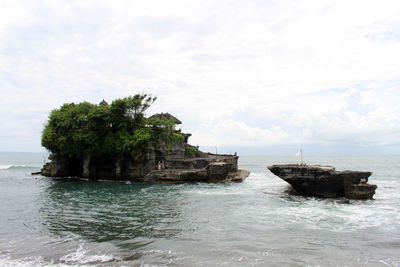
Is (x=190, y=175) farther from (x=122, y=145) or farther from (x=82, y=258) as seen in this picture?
(x=82, y=258)

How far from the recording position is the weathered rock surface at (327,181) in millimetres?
23578

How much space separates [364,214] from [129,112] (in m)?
29.9

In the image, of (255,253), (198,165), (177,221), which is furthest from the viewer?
(198,165)

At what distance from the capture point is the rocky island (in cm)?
3658

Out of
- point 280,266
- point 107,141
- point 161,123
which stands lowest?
point 280,266

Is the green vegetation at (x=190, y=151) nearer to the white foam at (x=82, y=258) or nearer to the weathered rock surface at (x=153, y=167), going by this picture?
the weathered rock surface at (x=153, y=167)

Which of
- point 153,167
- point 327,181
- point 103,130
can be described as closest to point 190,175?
point 153,167

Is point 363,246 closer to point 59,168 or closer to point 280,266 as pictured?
point 280,266

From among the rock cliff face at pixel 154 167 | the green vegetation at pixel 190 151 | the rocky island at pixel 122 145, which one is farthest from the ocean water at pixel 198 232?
the green vegetation at pixel 190 151

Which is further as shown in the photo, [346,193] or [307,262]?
[346,193]

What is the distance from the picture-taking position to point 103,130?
1505 inches

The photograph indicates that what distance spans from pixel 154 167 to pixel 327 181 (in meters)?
22.6

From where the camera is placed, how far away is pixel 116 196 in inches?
985

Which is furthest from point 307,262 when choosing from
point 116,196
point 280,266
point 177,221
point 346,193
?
point 116,196
